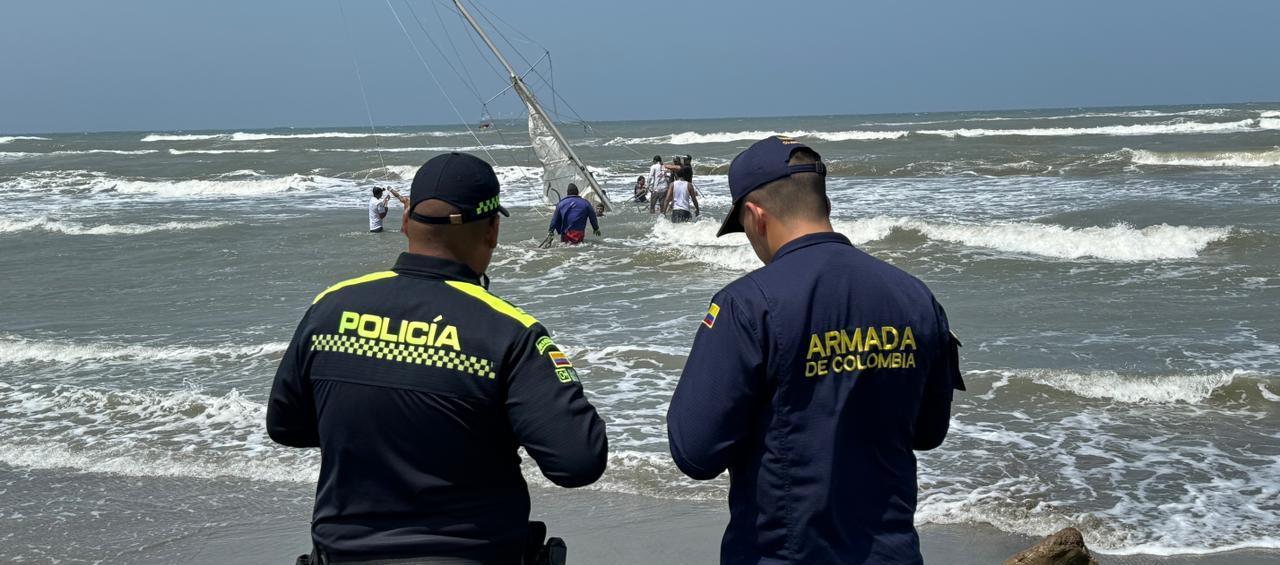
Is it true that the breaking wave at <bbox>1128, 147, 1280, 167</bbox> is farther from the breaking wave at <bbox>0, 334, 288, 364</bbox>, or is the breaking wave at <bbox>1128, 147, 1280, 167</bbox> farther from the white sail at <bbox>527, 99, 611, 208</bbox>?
the breaking wave at <bbox>0, 334, 288, 364</bbox>

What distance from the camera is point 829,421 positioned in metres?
2.23

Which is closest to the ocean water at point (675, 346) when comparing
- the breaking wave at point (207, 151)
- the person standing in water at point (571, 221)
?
the person standing in water at point (571, 221)

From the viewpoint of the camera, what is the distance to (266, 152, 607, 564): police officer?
2.25 m

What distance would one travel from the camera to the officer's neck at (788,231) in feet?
7.68

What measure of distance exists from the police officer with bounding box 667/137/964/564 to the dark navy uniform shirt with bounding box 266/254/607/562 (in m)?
0.28

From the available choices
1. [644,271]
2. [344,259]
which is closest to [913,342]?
[644,271]

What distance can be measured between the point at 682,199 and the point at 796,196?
19.6 metres

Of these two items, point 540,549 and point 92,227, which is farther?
point 92,227

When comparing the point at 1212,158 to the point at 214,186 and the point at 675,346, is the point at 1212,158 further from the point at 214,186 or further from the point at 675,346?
the point at 214,186

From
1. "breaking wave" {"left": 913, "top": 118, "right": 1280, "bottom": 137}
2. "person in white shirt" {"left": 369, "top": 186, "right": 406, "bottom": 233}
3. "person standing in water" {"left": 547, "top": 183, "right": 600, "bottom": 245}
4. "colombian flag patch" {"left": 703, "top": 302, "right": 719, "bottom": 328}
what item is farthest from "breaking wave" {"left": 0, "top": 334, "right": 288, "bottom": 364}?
"breaking wave" {"left": 913, "top": 118, "right": 1280, "bottom": 137}

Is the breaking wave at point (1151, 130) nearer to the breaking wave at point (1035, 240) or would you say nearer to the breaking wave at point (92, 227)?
the breaking wave at point (1035, 240)

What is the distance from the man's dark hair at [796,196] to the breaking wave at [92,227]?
77.8 feet

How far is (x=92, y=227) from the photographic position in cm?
2472

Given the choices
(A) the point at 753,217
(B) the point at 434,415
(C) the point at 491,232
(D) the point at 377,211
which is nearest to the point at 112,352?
(C) the point at 491,232
